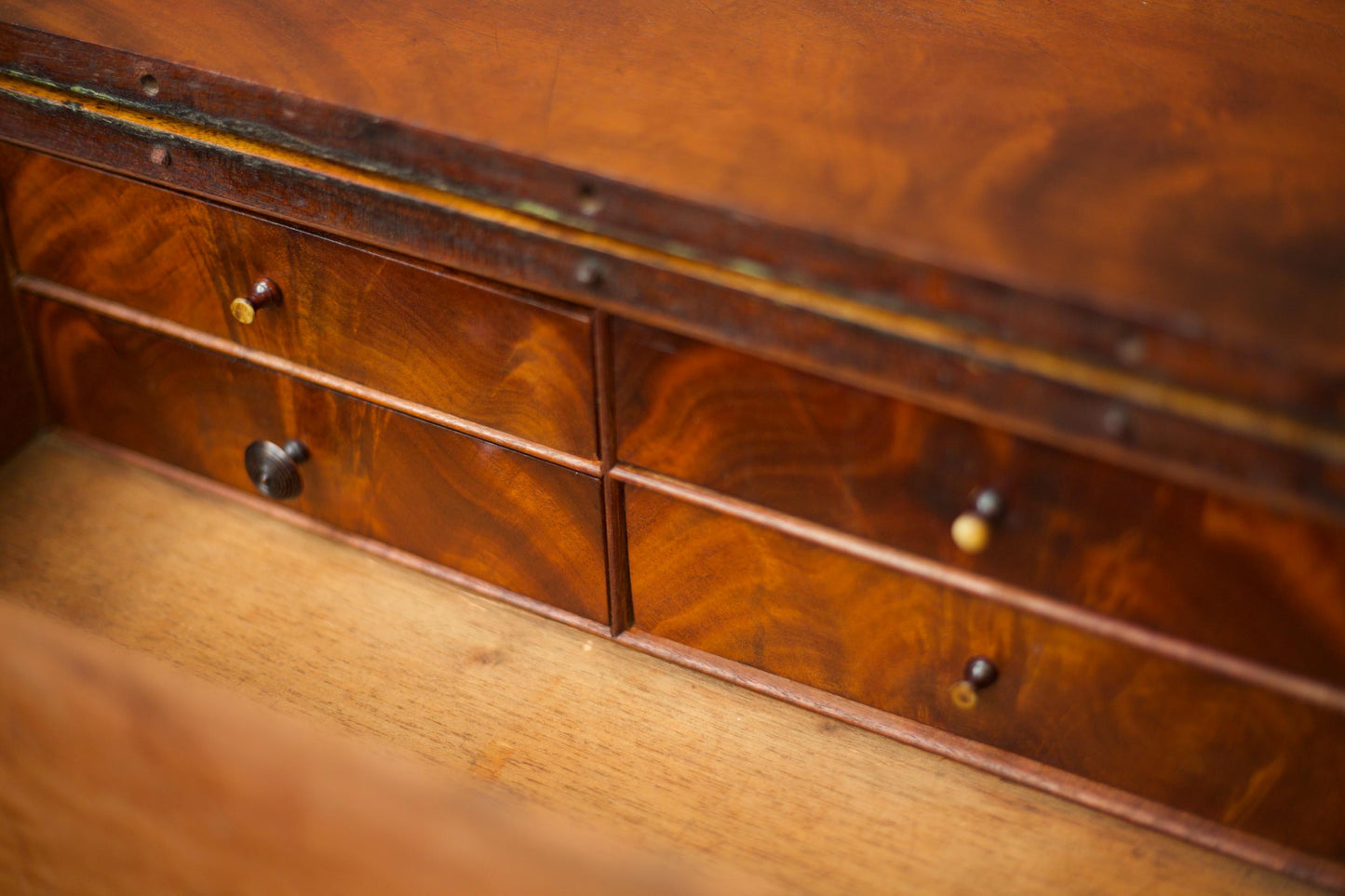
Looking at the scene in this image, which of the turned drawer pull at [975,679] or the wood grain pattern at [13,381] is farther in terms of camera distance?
the wood grain pattern at [13,381]

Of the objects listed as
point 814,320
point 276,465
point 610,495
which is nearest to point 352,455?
point 276,465

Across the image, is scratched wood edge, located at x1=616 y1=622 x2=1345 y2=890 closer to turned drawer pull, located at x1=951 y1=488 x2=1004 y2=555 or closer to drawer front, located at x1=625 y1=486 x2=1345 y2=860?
drawer front, located at x1=625 y1=486 x2=1345 y2=860

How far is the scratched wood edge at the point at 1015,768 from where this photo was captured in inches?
37.8

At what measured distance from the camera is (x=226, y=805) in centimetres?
80

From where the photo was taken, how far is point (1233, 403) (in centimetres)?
74

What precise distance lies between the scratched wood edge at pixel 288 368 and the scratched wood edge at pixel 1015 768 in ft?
0.66

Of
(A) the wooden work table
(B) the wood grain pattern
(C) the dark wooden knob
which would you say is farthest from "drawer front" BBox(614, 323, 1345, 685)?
(B) the wood grain pattern

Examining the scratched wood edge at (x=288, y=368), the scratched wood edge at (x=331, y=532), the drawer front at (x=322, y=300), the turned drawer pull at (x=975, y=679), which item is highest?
the drawer front at (x=322, y=300)

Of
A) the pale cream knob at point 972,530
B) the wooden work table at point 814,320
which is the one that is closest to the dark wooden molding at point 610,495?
the wooden work table at point 814,320

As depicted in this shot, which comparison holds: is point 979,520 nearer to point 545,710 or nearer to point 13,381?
point 545,710

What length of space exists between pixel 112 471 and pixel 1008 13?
0.95 metres

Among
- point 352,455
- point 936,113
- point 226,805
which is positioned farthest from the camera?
point 352,455

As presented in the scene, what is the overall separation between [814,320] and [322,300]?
1.41ft

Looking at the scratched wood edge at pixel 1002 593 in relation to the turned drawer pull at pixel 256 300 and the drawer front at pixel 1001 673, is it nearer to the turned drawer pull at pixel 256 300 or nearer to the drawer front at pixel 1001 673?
the drawer front at pixel 1001 673
